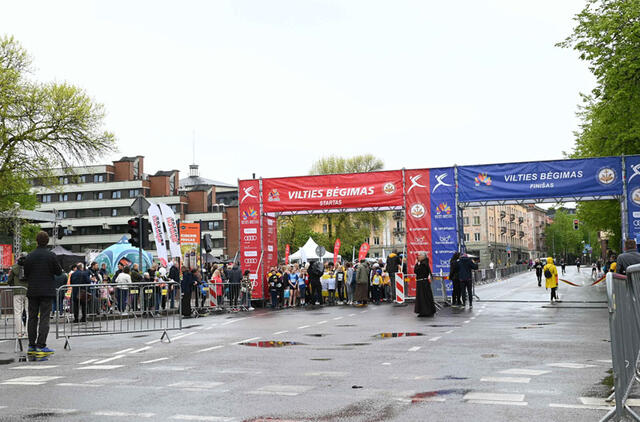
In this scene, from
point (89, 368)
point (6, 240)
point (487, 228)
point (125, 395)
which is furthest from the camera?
point (487, 228)

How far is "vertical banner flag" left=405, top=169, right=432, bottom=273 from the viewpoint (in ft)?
88.2

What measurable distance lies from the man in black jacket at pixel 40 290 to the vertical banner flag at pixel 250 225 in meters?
16.6

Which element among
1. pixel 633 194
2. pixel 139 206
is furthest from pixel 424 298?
pixel 139 206

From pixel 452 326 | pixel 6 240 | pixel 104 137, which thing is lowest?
pixel 452 326

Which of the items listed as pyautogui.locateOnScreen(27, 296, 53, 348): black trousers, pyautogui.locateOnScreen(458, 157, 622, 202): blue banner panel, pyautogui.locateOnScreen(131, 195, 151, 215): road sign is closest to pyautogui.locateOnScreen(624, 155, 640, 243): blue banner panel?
pyautogui.locateOnScreen(458, 157, 622, 202): blue banner panel

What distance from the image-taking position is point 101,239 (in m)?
103

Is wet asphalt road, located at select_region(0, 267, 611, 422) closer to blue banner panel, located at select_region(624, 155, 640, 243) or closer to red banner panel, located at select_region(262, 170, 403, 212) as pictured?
blue banner panel, located at select_region(624, 155, 640, 243)

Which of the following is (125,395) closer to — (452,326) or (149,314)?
(149,314)

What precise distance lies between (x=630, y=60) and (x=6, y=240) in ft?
127

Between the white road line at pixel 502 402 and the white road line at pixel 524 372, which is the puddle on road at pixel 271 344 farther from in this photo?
the white road line at pixel 502 402

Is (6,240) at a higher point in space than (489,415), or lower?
higher

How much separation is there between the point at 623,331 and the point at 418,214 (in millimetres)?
→ 20571

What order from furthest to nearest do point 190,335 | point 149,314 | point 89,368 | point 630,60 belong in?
1. point 630,60
2. point 190,335
3. point 149,314
4. point 89,368

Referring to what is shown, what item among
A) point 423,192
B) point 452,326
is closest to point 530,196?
point 423,192
